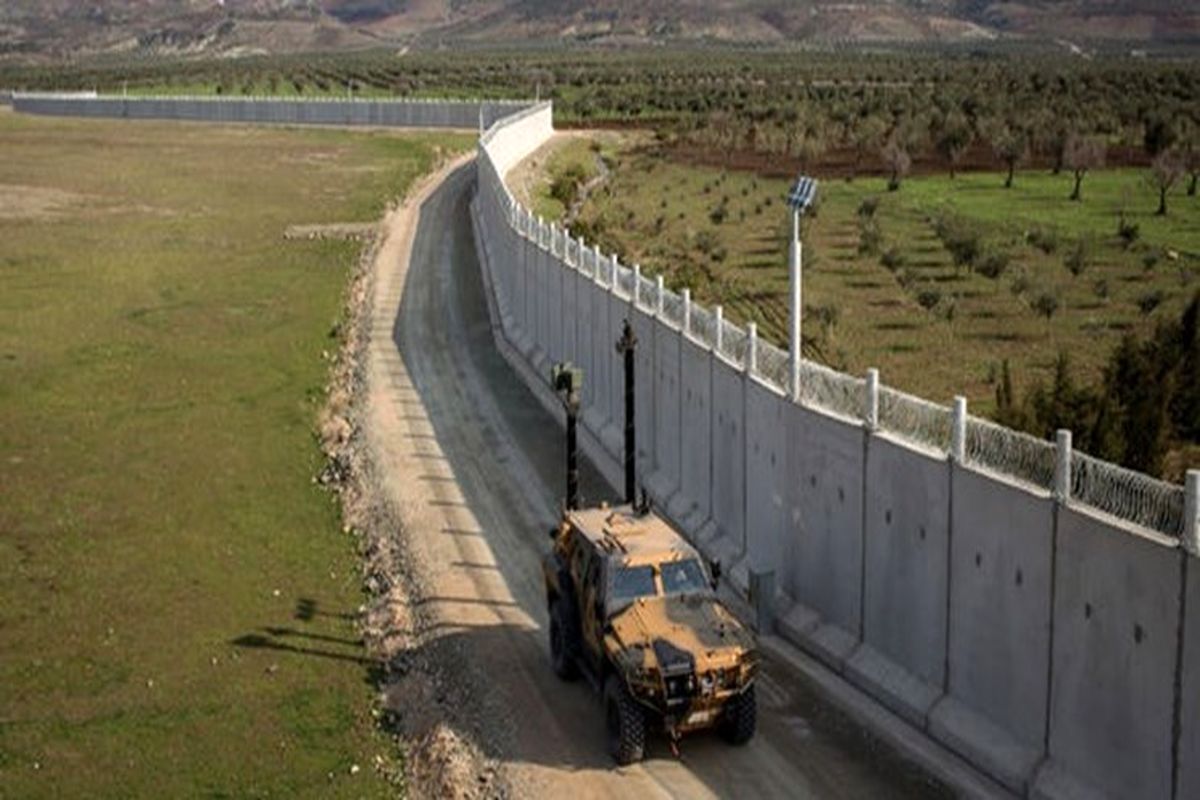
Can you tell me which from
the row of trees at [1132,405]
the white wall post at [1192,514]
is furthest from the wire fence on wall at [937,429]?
the row of trees at [1132,405]

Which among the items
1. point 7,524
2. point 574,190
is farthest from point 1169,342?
point 574,190

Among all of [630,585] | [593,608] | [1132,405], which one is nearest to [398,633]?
[593,608]

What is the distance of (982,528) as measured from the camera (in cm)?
1800

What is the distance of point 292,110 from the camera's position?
120 meters

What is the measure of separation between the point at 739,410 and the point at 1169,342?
14.4 meters

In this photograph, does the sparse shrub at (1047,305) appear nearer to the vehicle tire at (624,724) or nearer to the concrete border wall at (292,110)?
the vehicle tire at (624,724)

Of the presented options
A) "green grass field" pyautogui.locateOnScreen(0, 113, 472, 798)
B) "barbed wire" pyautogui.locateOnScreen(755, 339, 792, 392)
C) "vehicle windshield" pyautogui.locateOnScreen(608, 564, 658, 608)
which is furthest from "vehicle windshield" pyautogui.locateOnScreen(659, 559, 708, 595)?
"barbed wire" pyautogui.locateOnScreen(755, 339, 792, 392)

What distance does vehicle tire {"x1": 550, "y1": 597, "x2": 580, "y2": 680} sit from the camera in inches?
821

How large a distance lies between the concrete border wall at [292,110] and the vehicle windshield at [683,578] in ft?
286

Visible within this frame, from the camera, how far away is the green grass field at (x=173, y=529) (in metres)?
20.2

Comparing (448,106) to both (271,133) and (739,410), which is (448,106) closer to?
(271,133)

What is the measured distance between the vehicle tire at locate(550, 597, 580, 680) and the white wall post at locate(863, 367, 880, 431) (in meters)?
4.50

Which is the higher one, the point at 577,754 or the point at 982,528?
the point at 982,528

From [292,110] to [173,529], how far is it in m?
95.6
